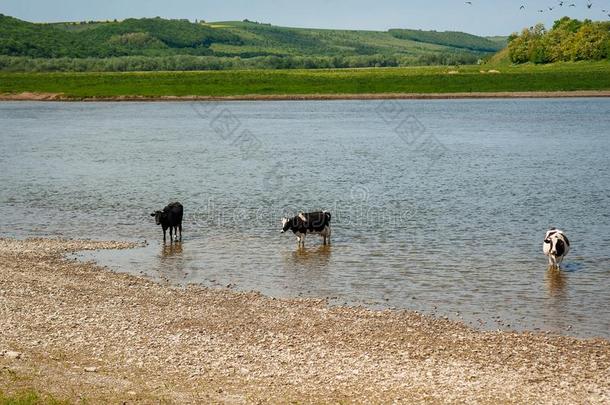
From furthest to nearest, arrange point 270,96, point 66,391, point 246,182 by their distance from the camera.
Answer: point 270,96 → point 246,182 → point 66,391

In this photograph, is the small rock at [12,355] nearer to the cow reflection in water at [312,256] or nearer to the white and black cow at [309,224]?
the cow reflection in water at [312,256]

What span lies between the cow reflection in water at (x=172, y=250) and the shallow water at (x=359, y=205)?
7 cm

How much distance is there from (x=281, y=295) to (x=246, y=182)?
23.6 meters

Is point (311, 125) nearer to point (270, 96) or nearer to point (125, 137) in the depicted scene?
point (125, 137)

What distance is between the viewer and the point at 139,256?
2722cm

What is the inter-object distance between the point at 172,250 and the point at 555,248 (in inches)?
455

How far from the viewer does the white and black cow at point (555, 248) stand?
80.2 feet

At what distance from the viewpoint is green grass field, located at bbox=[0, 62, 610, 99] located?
127m

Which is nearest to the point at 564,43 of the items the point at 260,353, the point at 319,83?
the point at 319,83

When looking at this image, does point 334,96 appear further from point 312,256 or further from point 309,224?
point 312,256

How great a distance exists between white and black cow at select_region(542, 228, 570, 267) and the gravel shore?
6.21 m

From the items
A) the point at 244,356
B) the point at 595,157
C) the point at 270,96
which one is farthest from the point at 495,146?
the point at 270,96

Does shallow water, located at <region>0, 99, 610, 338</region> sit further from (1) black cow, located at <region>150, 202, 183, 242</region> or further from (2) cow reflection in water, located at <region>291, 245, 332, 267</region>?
(1) black cow, located at <region>150, 202, 183, 242</region>

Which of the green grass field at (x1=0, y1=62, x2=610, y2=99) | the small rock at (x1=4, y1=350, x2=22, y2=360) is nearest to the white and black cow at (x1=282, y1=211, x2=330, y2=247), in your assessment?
the small rock at (x1=4, y1=350, x2=22, y2=360)
